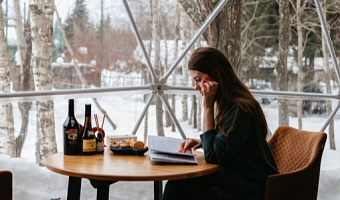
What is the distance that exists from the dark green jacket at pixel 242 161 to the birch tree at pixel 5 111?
5203 mm

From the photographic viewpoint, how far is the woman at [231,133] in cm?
260

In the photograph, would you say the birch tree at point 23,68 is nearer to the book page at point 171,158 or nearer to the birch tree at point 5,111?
the birch tree at point 5,111

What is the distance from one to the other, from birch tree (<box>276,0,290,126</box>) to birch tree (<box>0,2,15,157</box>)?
5142 mm

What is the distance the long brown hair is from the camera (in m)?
2.67

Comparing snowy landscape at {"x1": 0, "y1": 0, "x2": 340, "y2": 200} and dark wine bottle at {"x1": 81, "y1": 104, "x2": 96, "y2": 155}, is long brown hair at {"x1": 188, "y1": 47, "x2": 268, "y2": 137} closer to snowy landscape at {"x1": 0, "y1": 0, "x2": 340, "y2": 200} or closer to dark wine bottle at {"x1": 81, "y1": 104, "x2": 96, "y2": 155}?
dark wine bottle at {"x1": 81, "y1": 104, "x2": 96, "y2": 155}

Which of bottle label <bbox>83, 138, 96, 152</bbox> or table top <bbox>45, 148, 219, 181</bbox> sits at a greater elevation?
bottle label <bbox>83, 138, 96, 152</bbox>

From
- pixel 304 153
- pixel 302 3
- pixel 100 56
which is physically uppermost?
pixel 302 3

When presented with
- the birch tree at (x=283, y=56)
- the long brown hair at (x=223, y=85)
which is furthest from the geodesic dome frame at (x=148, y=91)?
the birch tree at (x=283, y=56)

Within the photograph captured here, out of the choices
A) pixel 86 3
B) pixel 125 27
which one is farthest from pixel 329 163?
pixel 86 3

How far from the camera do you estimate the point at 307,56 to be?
10289 millimetres

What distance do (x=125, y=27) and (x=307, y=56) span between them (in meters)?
4.29

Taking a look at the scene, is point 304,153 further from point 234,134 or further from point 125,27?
point 125,27

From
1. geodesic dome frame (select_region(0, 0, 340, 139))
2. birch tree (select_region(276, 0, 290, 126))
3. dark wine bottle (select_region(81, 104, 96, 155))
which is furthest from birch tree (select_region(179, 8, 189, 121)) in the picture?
dark wine bottle (select_region(81, 104, 96, 155))

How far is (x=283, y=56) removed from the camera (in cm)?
940
